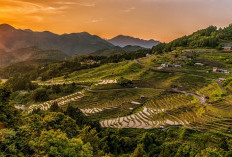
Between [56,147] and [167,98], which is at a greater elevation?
[56,147]

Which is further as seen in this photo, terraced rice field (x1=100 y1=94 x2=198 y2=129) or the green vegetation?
terraced rice field (x1=100 y1=94 x2=198 y2=129)

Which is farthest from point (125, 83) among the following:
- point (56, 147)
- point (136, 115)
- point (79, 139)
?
point (56, 147)

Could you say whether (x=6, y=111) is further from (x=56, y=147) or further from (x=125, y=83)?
(x=125, y=83)

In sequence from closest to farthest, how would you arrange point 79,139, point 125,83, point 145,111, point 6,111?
1. point 79,139
2. point 6,111
3. point 145,111
4. point 125,83

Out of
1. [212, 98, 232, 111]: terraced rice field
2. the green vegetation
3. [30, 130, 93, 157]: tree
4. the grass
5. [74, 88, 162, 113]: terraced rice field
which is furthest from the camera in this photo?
[74, 88, 162, 113]: terraced rice field

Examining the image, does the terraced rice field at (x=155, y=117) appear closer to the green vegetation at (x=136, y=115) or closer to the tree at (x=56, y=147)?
the green vegetation at (x=136, y=115)

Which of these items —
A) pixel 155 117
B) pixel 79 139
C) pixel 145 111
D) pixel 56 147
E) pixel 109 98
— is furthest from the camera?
pixel 109 98

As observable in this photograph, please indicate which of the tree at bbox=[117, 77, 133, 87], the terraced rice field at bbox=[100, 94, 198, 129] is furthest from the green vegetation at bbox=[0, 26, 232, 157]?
the tree at bbox=[117, 77, 133, 87]

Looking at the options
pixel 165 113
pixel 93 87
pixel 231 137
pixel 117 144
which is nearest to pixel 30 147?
pixel 117 144

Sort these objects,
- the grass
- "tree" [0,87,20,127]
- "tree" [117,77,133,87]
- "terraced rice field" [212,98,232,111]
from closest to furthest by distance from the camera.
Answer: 1. "tree" [0,87,20,127]
2. the grass
3. "terraced rice field" [212,98,232,111]
4. "tree" [117,77,133,87]

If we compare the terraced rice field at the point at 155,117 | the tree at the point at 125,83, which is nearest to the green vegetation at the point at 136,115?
the terraced rice field at the point at 155,117

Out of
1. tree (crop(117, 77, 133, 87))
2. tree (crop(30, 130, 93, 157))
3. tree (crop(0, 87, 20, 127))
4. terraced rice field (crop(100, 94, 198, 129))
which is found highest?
tree (crop(0, 87, 20, 127))

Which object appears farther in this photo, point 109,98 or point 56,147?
point 109,98

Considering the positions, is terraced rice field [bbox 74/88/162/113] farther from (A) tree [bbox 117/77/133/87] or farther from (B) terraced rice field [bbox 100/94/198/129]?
(B) terraced rice field [bbox 100/94/198/129]
